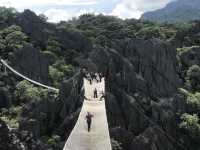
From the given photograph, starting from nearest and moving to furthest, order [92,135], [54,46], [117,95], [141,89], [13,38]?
[92,135] < [117,95] < [141,89] < [13,38] < [54,46]

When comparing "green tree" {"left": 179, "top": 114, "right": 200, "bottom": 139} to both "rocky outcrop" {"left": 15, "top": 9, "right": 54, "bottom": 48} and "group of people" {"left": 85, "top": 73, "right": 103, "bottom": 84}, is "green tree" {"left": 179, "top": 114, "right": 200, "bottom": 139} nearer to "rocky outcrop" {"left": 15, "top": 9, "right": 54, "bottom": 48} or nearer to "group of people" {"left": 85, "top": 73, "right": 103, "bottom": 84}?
"group of people" {"left": 85, "top": 73, "right": 103, "bottom": 84}

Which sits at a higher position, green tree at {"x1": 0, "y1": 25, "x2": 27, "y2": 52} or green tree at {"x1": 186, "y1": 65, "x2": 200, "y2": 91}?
green tree at {"x1": 0, "y1": 25, "x2": 27, "y2": 52}

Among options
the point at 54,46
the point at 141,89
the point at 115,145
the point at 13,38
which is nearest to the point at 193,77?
the point at 141,89

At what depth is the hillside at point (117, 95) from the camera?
192 ft

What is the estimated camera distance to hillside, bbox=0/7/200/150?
58438 millimetres

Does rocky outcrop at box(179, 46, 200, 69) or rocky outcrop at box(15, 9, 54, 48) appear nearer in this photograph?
rocky outcrop at box(179, 46, 200, 69)

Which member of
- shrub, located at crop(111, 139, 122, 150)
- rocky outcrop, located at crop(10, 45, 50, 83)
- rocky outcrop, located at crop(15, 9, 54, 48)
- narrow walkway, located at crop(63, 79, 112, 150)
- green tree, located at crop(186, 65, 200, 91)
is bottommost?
shrub, located at crop(111, 139, 122, 150)

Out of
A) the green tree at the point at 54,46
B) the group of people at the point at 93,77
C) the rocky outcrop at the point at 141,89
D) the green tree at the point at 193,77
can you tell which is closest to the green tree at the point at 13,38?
the green tree at the point at 54,46

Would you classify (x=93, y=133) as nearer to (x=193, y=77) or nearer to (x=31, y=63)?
(x=31, y=63)

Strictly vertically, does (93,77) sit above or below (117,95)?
above

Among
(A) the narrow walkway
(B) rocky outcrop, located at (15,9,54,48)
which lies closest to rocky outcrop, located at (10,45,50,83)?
(B) rocky outcrop, located at (15,9,54,48)

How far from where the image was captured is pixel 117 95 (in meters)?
65.2

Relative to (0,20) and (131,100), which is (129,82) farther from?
(0,20)

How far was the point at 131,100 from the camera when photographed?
212ft
